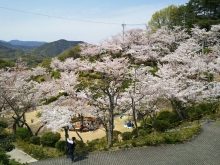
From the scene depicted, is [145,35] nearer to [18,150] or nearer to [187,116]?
[187,116]

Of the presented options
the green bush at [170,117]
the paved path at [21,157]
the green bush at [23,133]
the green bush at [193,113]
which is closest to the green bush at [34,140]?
the green bush at [23,133]

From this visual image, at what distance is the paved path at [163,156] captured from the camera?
9.59 metres

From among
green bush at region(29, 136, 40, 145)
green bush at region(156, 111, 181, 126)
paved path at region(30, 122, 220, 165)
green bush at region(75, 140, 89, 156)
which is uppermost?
green bush at region(156, 111, 181, 126)

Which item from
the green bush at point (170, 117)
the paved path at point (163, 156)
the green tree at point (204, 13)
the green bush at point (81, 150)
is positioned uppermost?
the green tree at point (204, 13)

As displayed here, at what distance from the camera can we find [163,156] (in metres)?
10.1

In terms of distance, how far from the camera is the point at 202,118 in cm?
1488

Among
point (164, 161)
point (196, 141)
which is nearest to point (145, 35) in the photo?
point (196, 141)

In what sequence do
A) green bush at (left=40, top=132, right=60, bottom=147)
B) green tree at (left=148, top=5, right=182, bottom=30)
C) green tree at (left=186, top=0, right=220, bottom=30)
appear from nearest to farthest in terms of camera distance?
1. green bush at (left=40, top=132, right=60, bottom=147)
2. green tree at (left=186, top=0, right=220, bottom=30)
3. green tree at (left=148, top=5, right=182, bottom=30)

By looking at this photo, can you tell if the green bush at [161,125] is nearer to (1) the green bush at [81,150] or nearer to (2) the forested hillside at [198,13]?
(1) the green bush at [81,150]

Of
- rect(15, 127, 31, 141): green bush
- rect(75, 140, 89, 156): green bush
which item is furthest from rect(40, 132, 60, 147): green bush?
rect(75, 140, 89, 156): green bush

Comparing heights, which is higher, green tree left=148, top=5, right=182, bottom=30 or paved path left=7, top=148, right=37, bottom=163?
green tree left=148, top=5, right=182, bottom=30

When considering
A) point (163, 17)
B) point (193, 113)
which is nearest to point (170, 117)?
point (193, 113)

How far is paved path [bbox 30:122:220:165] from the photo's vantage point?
31.4 ft

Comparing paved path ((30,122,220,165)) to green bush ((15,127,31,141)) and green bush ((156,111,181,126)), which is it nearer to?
green bush ((156,111,181,126))
